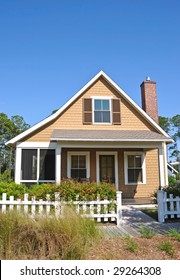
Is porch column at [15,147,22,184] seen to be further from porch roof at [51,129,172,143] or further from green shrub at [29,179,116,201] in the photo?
green shrub at [29,179,116,201]

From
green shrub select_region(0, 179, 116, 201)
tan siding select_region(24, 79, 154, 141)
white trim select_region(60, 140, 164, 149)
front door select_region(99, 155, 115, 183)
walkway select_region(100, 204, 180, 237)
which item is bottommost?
walkway select_region(100, 204, 180, 237)

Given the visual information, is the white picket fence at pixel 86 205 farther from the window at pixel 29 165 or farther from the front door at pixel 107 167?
the front door at pixel 107 167

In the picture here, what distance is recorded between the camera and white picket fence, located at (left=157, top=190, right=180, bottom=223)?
8.21m

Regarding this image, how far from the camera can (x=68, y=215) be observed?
4.84 m

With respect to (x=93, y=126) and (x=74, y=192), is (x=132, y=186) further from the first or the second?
(x=74, y=192)

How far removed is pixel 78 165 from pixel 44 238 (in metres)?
10.1

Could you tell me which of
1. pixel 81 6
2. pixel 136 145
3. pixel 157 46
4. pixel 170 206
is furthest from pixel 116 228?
pixel 157 46

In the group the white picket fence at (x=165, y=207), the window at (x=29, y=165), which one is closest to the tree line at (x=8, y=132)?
the window at (x=29, y=165)

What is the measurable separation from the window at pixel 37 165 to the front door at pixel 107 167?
2.91 m

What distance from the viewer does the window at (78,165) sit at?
47.0 feet

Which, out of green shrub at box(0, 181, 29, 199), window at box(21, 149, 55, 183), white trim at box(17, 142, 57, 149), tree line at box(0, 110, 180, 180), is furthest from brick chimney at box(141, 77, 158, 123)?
tree line at box(0, 110, 180, 180)

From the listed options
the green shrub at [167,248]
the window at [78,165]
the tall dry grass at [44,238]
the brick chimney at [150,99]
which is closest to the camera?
the tall dry grass at [44,238]

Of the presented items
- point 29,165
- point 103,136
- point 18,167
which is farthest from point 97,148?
point 18,167

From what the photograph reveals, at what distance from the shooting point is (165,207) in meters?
8.33
